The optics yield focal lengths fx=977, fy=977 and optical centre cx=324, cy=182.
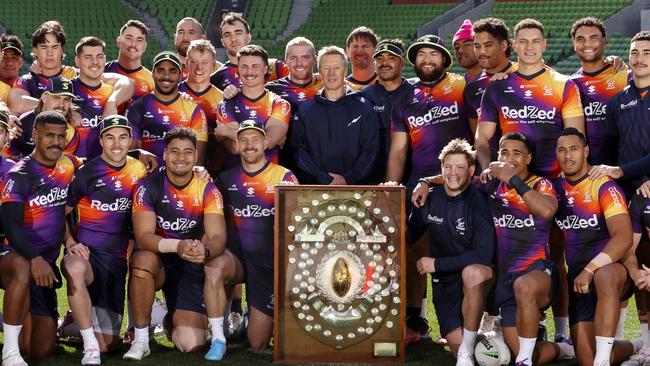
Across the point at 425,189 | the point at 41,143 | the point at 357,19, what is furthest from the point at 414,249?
the point at 357,19

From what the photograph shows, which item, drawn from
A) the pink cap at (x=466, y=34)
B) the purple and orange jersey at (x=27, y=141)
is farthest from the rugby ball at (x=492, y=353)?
the purple and orange jersey at (x=27, y=141)

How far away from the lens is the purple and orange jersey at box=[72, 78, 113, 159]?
6875 millimetres

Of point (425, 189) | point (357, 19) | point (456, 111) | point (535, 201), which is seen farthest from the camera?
point (357, 19)

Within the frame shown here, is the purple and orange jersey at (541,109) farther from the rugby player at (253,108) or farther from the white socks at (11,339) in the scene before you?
the white socks at (11,339)

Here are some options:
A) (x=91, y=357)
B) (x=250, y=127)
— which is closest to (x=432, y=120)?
(x=250, y=127)

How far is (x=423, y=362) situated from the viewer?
5828 mm

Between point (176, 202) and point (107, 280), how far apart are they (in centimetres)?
67

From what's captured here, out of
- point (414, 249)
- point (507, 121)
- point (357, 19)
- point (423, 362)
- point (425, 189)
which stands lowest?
point (423, 362)

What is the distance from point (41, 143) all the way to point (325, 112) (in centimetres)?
185

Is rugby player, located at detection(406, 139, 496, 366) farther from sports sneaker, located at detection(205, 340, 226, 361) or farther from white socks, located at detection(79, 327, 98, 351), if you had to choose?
white socks, located at detection(79, 327, 98, 351)

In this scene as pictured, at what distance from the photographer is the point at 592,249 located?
18.4 ft

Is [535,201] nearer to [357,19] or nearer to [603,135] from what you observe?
[603,135]

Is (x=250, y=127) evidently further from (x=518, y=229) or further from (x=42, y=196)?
(x=518, y=229)

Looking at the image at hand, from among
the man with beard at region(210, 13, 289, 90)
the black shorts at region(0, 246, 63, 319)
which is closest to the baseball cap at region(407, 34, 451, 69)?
the man with beard at region(210, 13, 289, 90)
